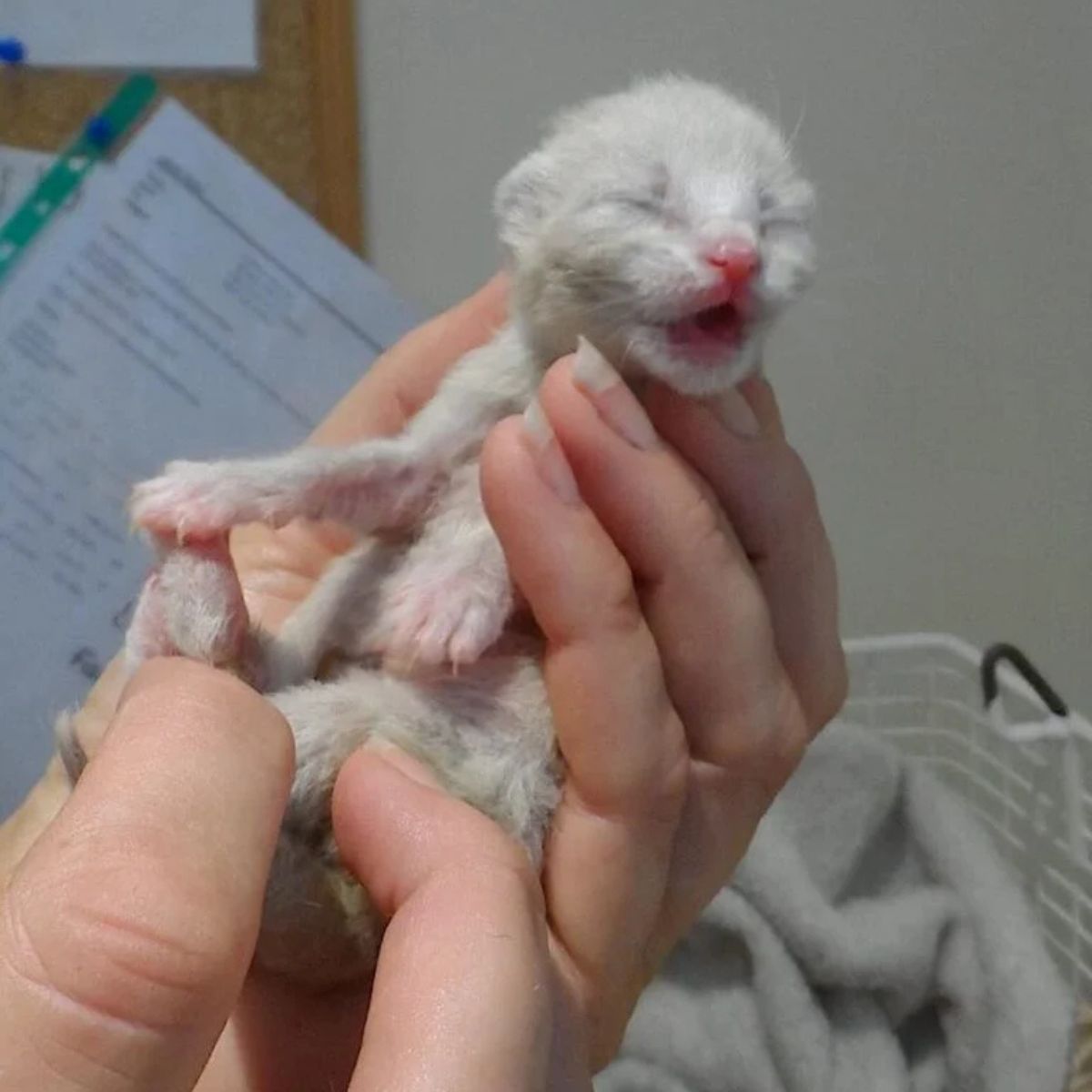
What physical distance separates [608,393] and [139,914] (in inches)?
14.7

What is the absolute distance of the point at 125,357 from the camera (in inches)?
48.1

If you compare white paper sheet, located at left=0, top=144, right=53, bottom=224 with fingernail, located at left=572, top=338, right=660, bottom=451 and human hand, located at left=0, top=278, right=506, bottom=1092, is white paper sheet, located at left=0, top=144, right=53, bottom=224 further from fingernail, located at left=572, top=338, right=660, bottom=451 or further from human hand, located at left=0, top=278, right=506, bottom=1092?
fingernail, located at left=572, top=338, right=660, bottom=451

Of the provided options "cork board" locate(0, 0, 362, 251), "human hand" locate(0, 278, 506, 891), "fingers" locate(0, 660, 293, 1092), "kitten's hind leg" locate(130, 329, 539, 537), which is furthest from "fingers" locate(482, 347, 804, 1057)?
"cork board" locate(0, 0, 362, 251)

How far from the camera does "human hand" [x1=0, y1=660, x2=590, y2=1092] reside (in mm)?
429

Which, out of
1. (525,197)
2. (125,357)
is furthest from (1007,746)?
(125,357)

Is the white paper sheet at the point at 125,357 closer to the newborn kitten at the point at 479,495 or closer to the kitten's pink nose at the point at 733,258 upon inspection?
the newborn kitten at the point at 479,495

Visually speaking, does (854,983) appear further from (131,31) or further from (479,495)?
(131,31)

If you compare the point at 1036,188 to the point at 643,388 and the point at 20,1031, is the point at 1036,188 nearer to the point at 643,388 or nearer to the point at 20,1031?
the point at 643,388

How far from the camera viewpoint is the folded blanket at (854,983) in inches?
41.4

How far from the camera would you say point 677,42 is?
1186 millimetres

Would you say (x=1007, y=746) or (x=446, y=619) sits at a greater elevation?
(x=446, y=619)

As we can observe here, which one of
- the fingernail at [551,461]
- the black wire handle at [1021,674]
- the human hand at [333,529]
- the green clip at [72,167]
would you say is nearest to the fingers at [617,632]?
the fingernail at [551,461]

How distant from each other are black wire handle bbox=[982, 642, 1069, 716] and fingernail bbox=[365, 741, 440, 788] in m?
0.67

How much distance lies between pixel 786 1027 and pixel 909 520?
571 millimetres
